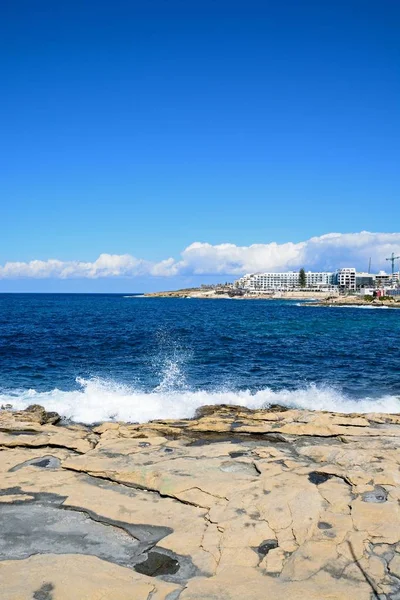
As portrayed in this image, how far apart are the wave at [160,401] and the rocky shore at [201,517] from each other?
22.9ft

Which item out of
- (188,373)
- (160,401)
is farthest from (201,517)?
(188,373)

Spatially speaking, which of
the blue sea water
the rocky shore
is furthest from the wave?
the rocky shore

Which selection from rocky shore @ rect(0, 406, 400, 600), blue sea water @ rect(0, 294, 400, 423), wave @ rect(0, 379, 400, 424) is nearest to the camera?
rocky shore @ rect(0, 406, 400, 600)

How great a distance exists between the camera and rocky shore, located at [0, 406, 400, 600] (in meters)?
7.86

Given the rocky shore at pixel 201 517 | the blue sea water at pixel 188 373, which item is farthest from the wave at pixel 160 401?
the rocky shore at pixel 201 517

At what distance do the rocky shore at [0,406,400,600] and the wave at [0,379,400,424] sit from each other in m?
6.97

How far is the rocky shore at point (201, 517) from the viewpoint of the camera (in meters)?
7.86

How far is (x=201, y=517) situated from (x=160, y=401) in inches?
592

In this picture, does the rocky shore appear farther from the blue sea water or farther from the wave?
the blue sea water

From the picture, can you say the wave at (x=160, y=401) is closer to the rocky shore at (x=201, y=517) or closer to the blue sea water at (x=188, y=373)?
the blue sea water at (x=188, y=373)

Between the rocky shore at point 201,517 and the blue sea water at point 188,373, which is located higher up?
the rocky shore at point 201,517

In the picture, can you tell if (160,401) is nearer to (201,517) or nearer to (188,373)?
(188,373)

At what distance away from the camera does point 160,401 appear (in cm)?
2519

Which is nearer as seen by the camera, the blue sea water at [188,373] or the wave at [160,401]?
the wave at [160,401]
